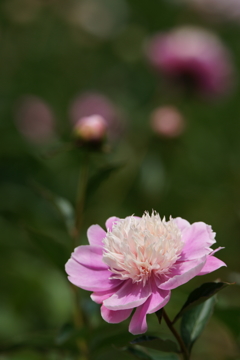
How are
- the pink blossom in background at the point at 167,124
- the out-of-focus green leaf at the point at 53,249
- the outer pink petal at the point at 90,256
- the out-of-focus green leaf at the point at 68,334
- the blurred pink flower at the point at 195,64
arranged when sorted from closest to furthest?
1. the outer pink petal at the point at 90,256
2. the out-of-focus green leaf at the point at 68,334
3. the out-of-focus green leaf at the point at 53,249
4. the pink blossom in background at the point at 167,124
5. the blurred pink flower at the point at 195,64

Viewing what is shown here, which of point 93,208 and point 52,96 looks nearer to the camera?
point 93,208

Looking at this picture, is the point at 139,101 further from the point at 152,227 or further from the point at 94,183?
the point at 152,227

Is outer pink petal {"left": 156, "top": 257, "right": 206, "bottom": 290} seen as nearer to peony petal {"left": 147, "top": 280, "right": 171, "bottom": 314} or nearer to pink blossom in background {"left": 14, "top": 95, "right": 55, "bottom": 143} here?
peony petal {"left": 147, "top": 280, "right": 171, "bottom": 314}

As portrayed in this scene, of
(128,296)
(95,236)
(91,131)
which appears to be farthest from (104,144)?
(128,296)


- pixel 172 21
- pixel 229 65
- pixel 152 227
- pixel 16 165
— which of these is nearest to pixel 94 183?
pixel 152 227

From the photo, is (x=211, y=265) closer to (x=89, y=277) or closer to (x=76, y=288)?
(x=89, y=277)

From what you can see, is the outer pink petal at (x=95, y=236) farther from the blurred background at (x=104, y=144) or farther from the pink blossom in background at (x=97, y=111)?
the pink blossom in background at (x=97, y=111)

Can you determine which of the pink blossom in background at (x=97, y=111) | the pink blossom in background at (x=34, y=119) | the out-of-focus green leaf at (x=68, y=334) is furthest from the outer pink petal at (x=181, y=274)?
the pink blossom in background at (x=34, y=119)

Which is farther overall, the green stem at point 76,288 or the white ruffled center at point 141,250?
the green stem at point 76,288
